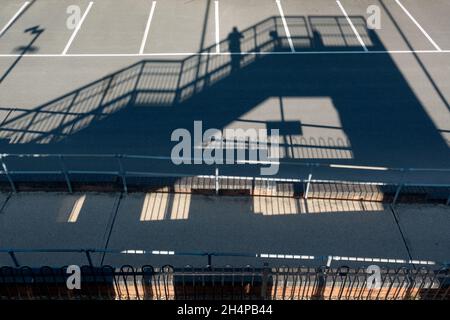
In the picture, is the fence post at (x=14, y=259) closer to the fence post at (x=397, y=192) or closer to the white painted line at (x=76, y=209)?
the white painted line at (x=76, y=209)

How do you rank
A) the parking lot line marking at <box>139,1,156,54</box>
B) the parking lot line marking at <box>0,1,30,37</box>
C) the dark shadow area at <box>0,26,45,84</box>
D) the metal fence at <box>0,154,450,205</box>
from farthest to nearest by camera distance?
the parking lot line marking at <box>0,1,30,37</box>
the parking lot line marking at <box>139,1,156,54</box>
the dark shadow area at <box>0,26,45,84</box>
the metal fence at <box>0,154,450,205</box>

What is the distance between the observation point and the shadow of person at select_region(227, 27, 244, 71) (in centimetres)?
1508

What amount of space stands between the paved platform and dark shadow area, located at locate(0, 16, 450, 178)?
2.00 metres

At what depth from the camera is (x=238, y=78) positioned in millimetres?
14383

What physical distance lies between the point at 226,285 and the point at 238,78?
8.70 m

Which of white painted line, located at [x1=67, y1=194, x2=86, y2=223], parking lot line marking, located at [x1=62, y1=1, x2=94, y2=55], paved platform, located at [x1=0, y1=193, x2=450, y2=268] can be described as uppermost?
parking lot line marking, located at [x1=62, y1=1, x2=94, y2=55]

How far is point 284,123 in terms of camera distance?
41.0ft

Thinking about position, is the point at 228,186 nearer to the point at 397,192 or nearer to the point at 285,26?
the point at 397,192

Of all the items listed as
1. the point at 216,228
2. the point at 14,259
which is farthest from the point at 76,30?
the point at 216,228

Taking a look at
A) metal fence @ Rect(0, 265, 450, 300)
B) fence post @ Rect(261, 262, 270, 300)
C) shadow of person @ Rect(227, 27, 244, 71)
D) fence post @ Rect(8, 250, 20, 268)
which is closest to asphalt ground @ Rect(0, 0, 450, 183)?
shadow of person @ Rect(227, 27, 244, 71)

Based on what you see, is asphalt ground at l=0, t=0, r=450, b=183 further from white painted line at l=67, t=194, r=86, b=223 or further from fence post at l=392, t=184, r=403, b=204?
white painted line at l=67, t=194, r=86, b=223

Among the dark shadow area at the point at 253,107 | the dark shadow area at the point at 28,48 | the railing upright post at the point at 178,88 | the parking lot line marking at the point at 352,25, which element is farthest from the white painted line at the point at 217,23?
the dark shadow area at the point at 28,48

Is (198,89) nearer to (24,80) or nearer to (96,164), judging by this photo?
(96,164)

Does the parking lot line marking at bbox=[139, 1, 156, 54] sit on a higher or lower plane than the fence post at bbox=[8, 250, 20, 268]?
higher
